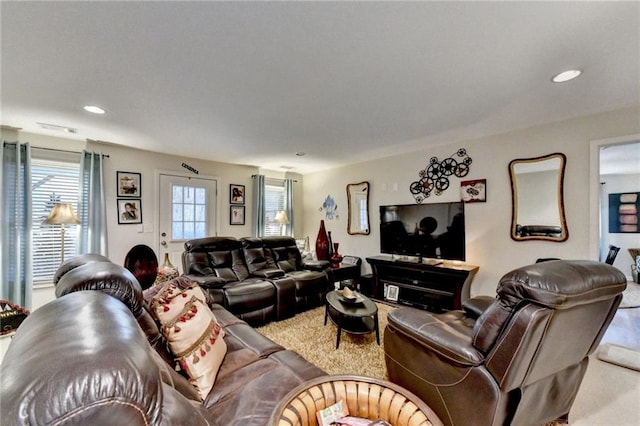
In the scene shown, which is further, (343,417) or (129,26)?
(129,26)

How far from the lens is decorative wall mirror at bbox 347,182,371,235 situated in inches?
192

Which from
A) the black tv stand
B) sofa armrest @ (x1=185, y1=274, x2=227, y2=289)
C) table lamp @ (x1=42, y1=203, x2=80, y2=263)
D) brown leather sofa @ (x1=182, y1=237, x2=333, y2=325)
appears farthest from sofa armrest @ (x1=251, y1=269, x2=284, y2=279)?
table lamp @ (x1=42, y1=203, x2=80, y2=263)

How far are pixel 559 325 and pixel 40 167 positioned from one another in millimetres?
5205

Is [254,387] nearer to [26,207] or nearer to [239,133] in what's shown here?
[239,133]

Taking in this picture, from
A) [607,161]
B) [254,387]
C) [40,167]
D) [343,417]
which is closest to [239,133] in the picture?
[40,167]

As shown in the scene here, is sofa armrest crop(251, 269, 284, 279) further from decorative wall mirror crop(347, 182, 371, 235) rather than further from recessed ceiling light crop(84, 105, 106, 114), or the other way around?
recessed ceiling light crop(84, 105, 106, 114)

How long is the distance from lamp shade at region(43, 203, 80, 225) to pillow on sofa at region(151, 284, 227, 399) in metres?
2.56

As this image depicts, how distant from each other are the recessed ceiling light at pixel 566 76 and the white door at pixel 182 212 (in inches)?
186

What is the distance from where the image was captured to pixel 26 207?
10.4 ft

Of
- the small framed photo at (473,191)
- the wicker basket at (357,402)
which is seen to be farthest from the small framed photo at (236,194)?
the wicker basket at (357,402)

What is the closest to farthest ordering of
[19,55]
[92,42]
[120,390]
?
[120,390] → [92,42] → [19,55]

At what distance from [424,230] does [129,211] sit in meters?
4.37

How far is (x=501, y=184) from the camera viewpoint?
11.0 feet

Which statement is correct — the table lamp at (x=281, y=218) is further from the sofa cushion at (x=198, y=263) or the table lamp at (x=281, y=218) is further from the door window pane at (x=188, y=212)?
the sofa cushion at (x=198, y=263)
